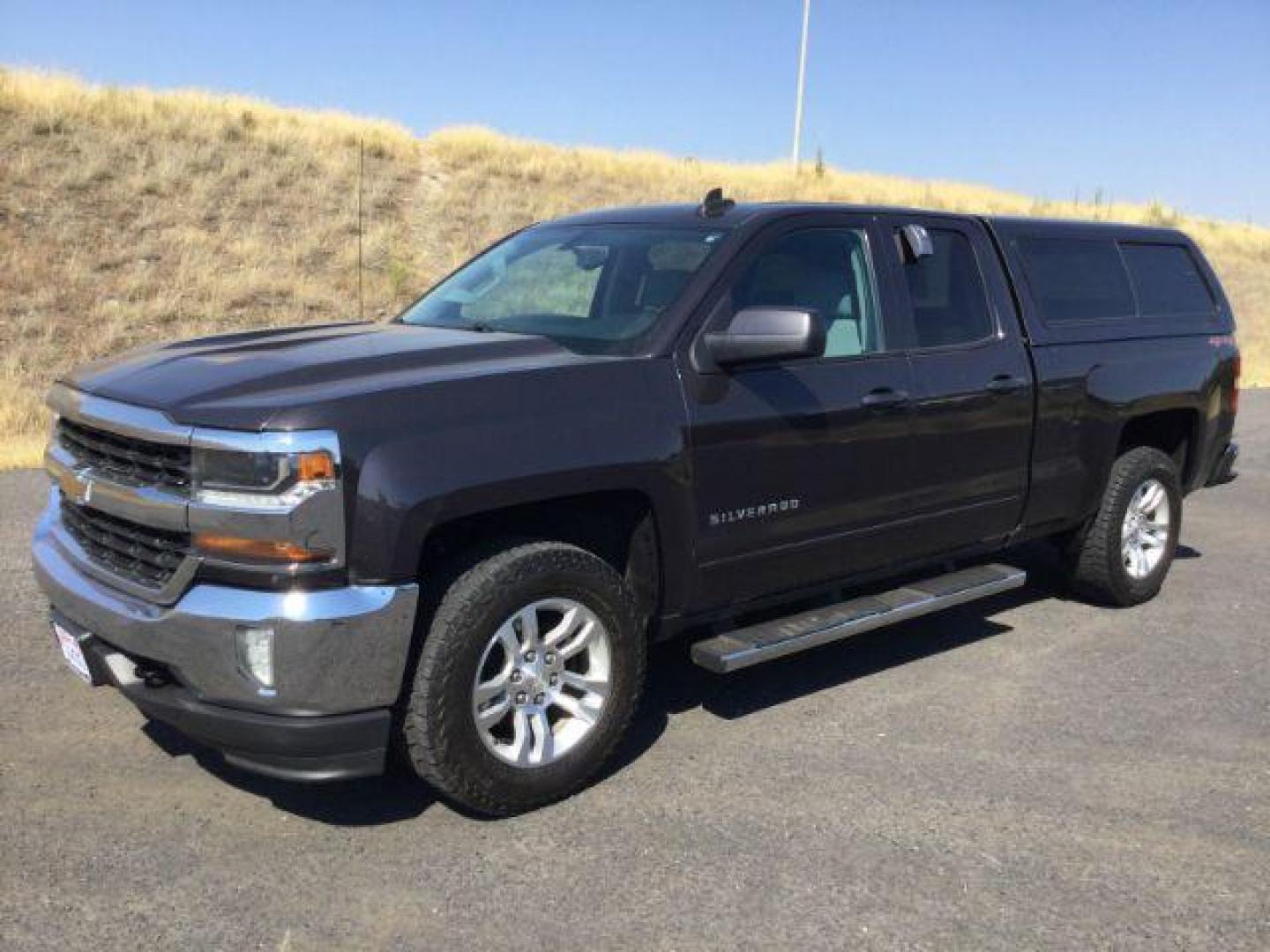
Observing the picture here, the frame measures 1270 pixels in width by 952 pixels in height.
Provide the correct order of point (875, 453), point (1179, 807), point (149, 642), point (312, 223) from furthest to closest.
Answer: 1. point (312, 223)
2. point (875, 453)
3. point (1179, 807)
4. point (149, 642)

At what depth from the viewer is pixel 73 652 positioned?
3693 millimetres

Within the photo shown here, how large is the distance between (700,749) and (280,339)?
82.6 inches

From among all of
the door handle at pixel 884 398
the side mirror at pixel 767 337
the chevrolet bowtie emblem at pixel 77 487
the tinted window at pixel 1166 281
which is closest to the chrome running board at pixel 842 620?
the door handle at pixel 884 398

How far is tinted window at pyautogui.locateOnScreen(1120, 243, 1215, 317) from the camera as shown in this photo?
6.18m

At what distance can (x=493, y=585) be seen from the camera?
3500 mm

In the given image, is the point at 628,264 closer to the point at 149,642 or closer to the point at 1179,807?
the point at 149,642

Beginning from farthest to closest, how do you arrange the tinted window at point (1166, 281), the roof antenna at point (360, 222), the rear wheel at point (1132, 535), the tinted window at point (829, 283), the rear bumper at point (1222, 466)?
the roof antenna at point (360, 222) → the rear bumper at point (1222, 466) → the tinted window at point (1166, 281) → the rear wheel at point (1132, 535) → the tinted window at point (829, 283)

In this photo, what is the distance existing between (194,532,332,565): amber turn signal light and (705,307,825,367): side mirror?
1.53m

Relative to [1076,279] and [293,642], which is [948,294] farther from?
[293,642]

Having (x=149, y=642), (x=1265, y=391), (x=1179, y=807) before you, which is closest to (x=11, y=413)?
(x=149, y=642)

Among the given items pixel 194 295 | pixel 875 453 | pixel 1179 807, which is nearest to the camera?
pixel 1179 807

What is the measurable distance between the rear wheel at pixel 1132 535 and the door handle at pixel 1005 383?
3.65 ft

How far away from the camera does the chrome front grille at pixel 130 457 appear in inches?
131

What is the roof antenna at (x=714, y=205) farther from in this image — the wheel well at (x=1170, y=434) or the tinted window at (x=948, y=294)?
the wheel well at (x=1170, y=434)
